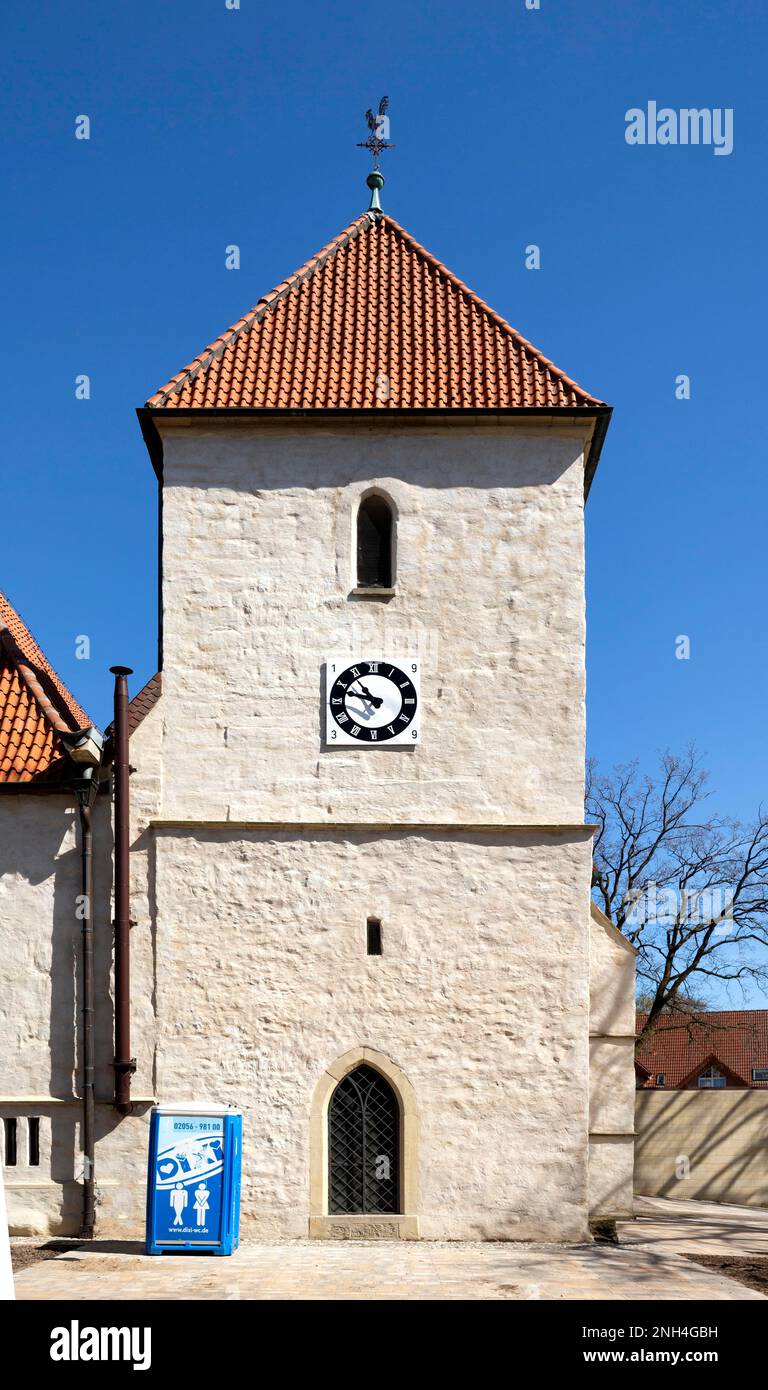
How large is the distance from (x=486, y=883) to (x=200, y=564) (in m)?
4.99

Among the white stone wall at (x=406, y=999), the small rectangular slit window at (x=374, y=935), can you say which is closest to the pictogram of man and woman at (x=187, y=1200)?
the white stone wall at (x=406, y=999)

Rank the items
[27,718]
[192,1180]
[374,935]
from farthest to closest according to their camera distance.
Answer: [27,718] → [374,935] → [192,1180]

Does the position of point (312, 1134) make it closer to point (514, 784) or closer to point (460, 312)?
point (514, 784)

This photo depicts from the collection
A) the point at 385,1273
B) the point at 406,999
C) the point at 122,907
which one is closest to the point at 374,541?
the point at 122,907

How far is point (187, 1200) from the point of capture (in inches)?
551

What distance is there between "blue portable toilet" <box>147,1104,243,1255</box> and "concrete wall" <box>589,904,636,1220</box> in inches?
187

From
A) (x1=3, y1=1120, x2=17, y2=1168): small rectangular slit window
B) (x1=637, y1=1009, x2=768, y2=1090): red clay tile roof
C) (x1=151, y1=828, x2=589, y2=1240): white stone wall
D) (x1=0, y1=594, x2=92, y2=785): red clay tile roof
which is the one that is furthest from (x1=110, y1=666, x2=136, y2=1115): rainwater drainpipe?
(x1=637, y1=1009, x2=768, y2=1090): red clay tile roof

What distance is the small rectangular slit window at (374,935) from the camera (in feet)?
54.2

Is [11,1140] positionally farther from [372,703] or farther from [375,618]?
[375,618]

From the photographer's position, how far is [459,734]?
55.9 ft

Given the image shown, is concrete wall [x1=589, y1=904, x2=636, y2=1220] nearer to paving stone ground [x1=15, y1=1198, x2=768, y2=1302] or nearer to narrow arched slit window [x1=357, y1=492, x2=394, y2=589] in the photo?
paving stone ground [x1=15, y1=1198, x2=768, y2=1302]

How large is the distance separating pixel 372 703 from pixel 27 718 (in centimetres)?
435

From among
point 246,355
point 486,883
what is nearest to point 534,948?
point 486,883

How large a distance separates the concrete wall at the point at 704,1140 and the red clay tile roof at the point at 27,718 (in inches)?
717
